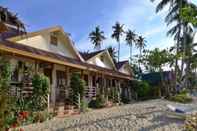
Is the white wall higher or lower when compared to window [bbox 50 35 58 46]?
lower

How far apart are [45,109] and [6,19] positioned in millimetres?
6872

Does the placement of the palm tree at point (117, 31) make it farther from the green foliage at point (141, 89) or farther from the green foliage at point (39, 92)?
the green foliage at point (39, 92)

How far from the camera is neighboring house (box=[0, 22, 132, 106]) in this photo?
16.8 m

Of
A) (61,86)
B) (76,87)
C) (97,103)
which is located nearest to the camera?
(76,87)

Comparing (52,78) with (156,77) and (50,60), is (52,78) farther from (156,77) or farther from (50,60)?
(156,77)

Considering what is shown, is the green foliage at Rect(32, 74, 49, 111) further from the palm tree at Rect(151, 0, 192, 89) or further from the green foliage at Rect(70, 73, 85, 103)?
the palm tree at Rect(151, 0, 192, 89)

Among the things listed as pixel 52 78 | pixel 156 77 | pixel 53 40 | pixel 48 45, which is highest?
pixel 53 40

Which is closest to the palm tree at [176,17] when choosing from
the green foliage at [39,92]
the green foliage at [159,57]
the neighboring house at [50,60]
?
the green foliage at [159,57]

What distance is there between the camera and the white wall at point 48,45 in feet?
66.1

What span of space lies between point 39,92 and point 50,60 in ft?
10.1

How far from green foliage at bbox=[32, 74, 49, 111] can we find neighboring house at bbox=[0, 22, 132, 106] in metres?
0.63

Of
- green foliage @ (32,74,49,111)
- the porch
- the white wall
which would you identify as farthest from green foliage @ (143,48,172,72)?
green foliage @ (32,74,49,111)

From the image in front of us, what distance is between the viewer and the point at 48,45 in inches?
861

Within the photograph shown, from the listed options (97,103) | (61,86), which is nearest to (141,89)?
(97,103)
